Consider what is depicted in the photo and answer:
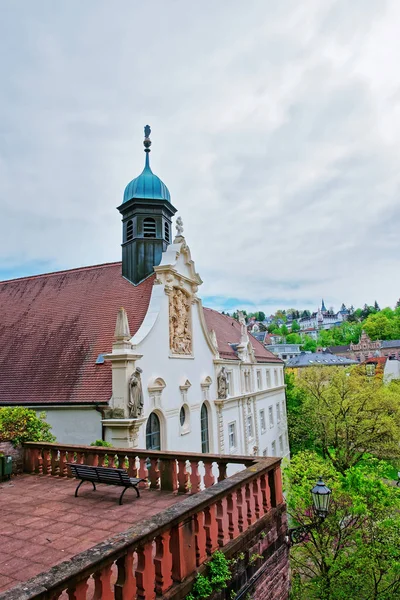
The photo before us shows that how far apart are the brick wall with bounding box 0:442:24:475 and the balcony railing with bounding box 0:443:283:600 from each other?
3864 millimetres

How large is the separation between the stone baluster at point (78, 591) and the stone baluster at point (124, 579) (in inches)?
14.5

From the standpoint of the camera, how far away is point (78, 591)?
10.3ft

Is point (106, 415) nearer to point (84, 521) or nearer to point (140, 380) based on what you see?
point (140, 380)

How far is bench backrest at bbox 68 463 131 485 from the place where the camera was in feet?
21.5

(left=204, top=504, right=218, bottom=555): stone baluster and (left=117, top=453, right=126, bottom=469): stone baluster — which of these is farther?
(left=117, top=453, right=126, bottom=469): stone baluster

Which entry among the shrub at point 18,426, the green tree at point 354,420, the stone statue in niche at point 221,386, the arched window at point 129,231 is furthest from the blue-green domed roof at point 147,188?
the green tree at point 354,420

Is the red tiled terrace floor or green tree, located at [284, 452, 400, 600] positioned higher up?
the red tiled terrace floor

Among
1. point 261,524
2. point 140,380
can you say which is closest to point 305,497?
point 140,380

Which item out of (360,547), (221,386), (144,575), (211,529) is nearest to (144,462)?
(211,529)

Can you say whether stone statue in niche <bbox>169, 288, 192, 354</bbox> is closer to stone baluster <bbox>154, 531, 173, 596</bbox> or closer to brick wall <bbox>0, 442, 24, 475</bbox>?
brick wall <bbox>0, 442, 24, 475</bbox>

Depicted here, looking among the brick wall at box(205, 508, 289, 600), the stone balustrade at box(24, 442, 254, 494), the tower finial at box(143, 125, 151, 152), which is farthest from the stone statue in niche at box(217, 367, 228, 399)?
the brick wall at box(205, 508, 289, 600)

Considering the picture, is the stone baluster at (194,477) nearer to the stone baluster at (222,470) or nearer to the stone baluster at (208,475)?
the stone baluster at (208,475)

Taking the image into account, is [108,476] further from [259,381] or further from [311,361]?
[311,361]

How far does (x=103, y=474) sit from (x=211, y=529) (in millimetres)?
2967
